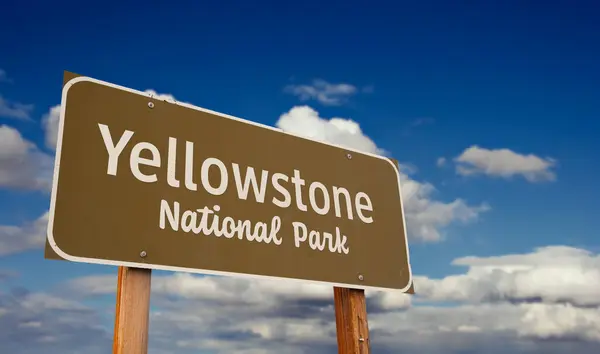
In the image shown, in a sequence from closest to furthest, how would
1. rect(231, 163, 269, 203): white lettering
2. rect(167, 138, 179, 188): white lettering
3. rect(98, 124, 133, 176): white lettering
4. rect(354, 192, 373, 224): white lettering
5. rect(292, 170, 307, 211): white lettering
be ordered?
rect(98, 124, 133, 176): white lettering → rect(167, 138, 179, 188): white lettering → rect(231, 163, 269, 203): white lettering → rect(292, 170, 307, 211): white lettering → rect(354, 192, 373, 224): white lettering

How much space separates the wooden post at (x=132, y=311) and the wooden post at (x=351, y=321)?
152 cm

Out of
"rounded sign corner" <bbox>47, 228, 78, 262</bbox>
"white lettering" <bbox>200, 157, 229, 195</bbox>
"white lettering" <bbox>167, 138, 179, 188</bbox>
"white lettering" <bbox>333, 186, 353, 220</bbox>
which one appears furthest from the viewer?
"white lettering" <bbox>333, 186, 353, 220</bbox>

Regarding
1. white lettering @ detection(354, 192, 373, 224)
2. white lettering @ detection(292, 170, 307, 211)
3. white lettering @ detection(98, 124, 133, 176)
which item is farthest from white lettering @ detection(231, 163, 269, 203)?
white lettering @ detection(354, 192, 373, 224)

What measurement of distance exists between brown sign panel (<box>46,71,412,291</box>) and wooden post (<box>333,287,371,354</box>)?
12 cm

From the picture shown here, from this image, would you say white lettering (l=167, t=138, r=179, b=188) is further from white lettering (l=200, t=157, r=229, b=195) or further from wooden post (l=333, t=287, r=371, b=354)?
wooden post (l=333, t=287, r=371, b=354)

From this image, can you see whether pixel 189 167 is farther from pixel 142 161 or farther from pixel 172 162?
pixel 142 161

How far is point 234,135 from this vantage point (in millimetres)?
3801

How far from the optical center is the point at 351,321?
13.0 ft

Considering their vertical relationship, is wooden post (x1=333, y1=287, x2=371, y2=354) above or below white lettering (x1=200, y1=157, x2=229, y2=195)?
below

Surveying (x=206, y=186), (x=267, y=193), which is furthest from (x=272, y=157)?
(x=206, y=186)

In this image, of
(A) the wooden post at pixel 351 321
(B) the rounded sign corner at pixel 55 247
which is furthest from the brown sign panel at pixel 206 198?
(A) the wooden post at pixel 351 321

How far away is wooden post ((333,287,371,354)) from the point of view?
394 cm

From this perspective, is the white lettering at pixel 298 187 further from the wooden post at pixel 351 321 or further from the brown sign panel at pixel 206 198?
the wooden post at pixel 351 321

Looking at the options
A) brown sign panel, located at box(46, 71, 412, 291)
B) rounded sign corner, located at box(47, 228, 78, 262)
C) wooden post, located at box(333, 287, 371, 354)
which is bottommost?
wooden post, located at box(333, 287, 371, 354)
